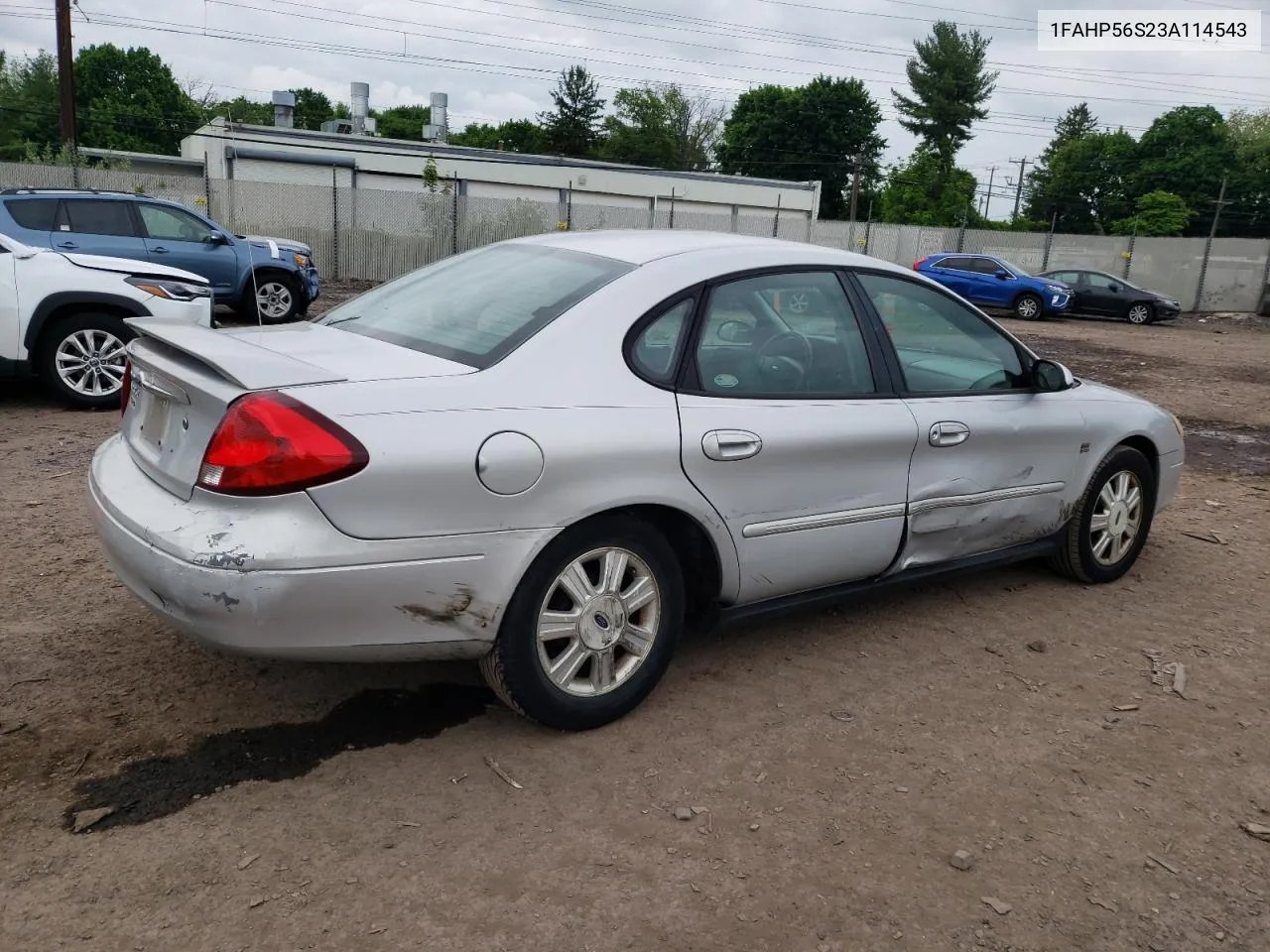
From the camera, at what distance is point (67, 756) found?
2.97 metres

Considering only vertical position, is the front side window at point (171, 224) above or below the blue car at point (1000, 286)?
above

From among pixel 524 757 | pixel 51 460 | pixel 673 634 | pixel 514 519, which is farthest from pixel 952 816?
pixel 51 460

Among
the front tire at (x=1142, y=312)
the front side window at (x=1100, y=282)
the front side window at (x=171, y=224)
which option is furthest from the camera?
the front side window at (x=1100, y=282)

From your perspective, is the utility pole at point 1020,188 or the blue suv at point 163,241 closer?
the blue suv at point 163,241

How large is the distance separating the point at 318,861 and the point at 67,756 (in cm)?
94

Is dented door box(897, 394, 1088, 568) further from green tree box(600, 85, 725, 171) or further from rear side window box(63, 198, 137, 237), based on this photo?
green tree box(600, 85, 725, 171)

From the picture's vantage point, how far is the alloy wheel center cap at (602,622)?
125 inches

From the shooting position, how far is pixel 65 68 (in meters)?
23.0

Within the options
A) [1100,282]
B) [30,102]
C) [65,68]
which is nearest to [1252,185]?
[1100,282]

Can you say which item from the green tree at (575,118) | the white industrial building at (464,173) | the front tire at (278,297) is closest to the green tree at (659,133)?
the green tree at (575,118)

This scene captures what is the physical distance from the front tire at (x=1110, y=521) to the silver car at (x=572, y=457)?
1.39ft

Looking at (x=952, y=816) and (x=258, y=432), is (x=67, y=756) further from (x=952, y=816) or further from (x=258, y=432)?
(x=952, y=816)

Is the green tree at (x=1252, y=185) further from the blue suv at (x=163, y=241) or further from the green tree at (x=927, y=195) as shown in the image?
the blue suv at (x=163, y=241)

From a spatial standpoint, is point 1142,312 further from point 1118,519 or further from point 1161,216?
point 1161,216
